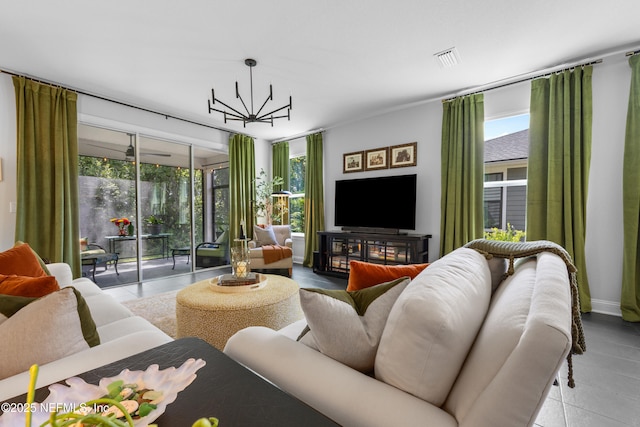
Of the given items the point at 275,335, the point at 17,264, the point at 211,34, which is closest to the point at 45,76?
the point at 211,34

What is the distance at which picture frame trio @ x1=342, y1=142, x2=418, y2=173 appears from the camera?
426 cm

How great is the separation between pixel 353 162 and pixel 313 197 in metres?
0.99

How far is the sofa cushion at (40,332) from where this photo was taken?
2.82 ft

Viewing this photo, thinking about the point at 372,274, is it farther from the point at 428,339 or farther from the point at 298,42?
the point at 298,42

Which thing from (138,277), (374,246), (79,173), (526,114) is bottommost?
(138,277)

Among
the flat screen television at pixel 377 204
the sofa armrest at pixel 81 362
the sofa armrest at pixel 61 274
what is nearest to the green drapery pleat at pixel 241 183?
the flat screen television at pixel 377 204

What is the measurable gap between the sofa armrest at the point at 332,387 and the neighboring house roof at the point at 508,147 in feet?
12.0

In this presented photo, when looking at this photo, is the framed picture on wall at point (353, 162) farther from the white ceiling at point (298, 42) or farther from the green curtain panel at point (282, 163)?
the green curtain panel at point (282, 163)

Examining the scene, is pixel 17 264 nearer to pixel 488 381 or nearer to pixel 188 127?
pixel 488 381

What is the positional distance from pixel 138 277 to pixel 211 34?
3514 mm

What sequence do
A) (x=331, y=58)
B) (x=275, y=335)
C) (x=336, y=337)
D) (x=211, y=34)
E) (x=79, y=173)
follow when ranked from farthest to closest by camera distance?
(x=79, y=173) < (x=331, y=58) < (x=211, y=34) < (x=275, y=335) < (x=336, y=337)

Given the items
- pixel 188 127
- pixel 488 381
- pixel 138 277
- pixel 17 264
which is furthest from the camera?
pixel 188 127

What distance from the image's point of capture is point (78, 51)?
2.73 m

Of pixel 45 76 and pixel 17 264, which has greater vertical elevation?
pixel 45 76
